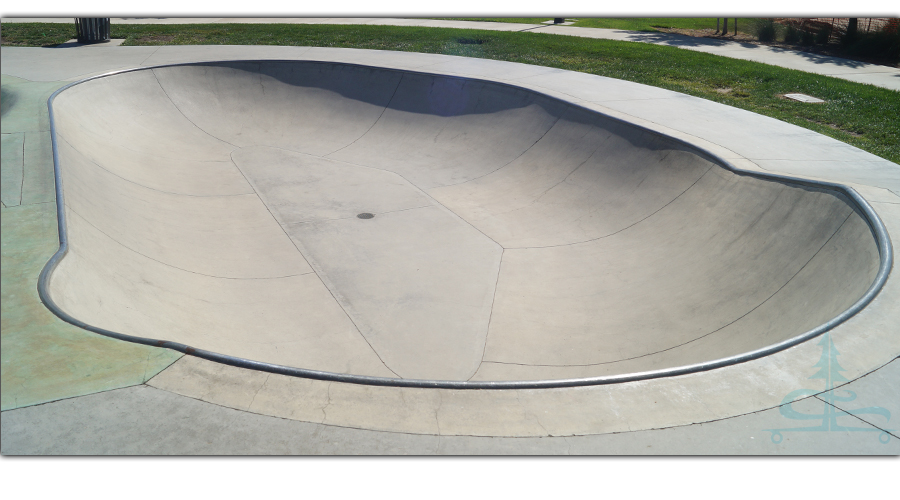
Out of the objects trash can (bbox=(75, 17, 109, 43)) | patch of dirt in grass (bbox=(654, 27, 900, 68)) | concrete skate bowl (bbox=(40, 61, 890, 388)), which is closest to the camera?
concrete skate bowl (bbox=(40, 61, 890, 388))

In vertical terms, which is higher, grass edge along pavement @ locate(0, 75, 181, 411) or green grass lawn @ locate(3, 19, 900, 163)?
green grass lawn @ locate(3, 19, 900, 163)

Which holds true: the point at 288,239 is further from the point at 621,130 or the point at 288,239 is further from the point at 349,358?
the point at 621,130

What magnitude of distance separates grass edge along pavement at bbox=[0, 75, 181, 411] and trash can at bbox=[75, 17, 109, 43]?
14.8m

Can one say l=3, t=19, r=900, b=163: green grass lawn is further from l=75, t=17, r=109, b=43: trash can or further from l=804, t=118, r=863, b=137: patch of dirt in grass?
l=75, t=17, r=109, b=43: trash can

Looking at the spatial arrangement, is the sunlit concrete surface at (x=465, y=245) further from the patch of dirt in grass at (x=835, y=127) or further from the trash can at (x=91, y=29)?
the trash can at (x=91, y=29)

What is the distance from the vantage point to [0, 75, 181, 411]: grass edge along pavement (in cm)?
385

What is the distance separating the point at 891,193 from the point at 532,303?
454cm

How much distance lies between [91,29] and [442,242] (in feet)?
53.1

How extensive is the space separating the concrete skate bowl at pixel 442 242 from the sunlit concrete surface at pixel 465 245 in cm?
4

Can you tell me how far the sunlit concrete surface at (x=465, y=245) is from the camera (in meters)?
4.03

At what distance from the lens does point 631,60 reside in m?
16.4

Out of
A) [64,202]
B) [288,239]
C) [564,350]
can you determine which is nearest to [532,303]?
[564,350]

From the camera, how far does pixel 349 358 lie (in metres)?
6.32

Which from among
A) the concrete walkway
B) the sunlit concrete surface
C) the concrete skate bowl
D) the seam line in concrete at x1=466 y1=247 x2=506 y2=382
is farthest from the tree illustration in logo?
the concrete walkway
